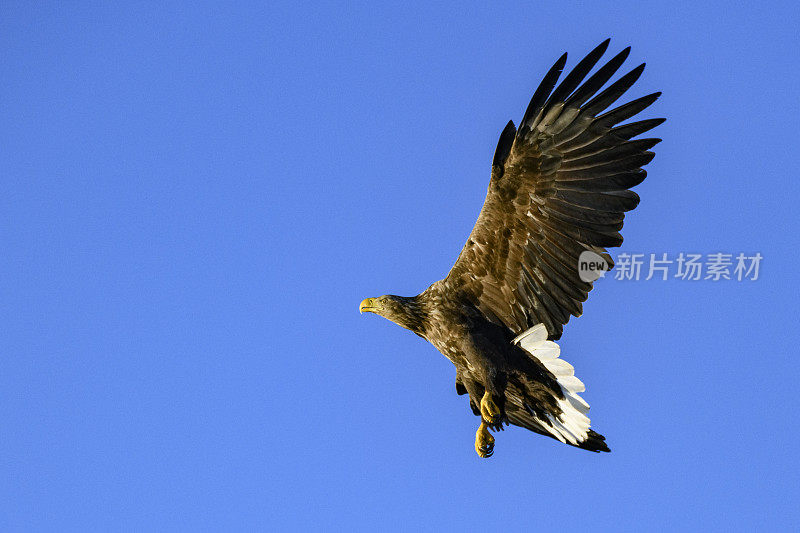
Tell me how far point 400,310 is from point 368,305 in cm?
45

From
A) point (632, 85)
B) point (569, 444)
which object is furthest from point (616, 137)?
point (569, 444)

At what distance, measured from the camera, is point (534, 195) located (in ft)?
25.6

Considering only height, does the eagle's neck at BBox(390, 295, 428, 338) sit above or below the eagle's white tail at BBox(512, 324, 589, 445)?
above

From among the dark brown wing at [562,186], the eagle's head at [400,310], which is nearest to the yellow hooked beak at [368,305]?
the eagle's head at [400,310]

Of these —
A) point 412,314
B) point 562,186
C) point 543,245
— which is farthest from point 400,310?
point 562,186

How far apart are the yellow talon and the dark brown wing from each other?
0.82m

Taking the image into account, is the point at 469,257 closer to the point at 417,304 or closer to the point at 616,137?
the point at 417,304

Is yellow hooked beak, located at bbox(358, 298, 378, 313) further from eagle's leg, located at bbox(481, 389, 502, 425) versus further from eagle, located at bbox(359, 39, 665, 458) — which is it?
eagle's leg, located at bbox(481, 389, 502, 425)

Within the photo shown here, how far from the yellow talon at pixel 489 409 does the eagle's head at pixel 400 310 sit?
3.34 feet

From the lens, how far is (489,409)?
790 centimetres

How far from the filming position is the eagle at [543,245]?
764 cm

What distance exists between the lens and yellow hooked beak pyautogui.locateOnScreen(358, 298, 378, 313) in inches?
350

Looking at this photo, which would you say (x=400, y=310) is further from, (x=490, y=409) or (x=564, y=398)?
(x=564, y=398)

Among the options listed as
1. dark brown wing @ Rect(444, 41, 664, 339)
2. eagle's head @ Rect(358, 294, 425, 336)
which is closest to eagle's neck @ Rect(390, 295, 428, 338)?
eagle's head @ Rect(358, 294, 425, 336)
